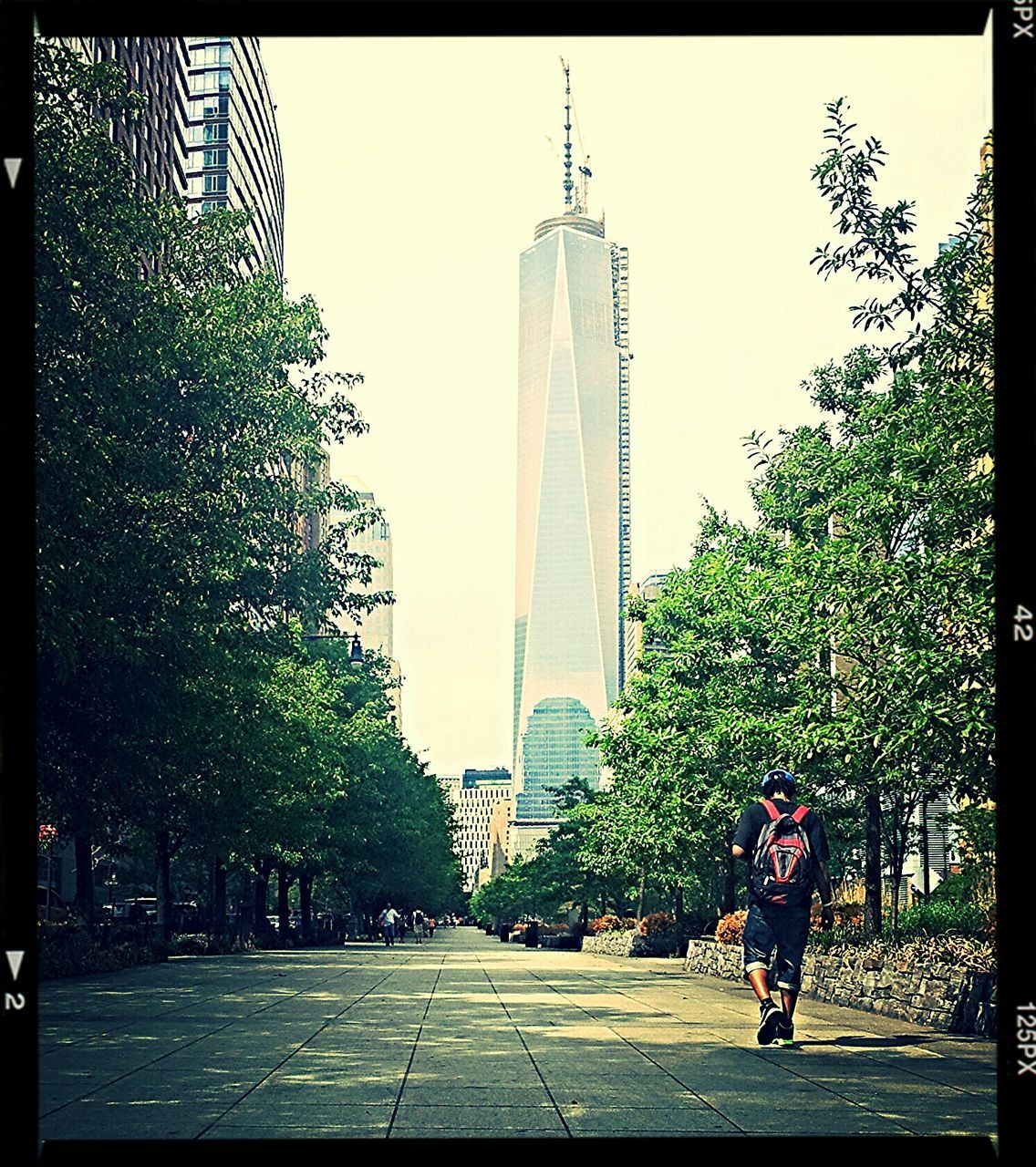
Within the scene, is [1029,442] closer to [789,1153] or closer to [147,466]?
[789,1153]

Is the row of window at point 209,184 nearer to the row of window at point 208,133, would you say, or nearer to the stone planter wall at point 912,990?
the row of window at point 208,133

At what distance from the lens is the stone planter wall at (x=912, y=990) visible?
51.1ft

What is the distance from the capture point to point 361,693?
219 ft

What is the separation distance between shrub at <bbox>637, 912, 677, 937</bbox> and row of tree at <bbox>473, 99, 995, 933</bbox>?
5.87 meters

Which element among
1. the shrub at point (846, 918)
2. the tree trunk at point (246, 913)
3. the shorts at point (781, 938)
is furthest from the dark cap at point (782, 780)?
the tree trunk at point (246, 913)

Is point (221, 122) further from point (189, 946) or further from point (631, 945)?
point (189, 946)

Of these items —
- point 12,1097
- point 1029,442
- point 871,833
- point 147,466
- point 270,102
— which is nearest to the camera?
point 12,1097

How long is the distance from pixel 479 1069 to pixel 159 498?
11943mm

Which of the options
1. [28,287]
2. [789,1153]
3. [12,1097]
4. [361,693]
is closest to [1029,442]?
[789,1153]

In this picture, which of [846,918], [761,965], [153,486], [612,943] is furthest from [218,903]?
[761,965]

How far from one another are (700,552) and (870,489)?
16897 millimetres

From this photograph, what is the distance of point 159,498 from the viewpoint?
21.7 m

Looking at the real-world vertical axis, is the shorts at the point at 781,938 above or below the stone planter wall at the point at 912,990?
above

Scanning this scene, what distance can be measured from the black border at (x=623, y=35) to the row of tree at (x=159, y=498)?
8837 mm
